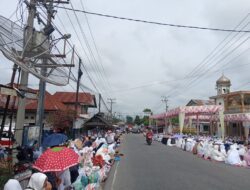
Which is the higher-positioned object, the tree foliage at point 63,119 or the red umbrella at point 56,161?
the tree foliage at point 63,119

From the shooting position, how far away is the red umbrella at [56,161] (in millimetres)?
6203

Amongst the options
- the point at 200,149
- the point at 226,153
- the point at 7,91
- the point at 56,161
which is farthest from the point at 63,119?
the point at 56,161

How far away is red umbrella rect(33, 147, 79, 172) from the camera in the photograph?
6.20m

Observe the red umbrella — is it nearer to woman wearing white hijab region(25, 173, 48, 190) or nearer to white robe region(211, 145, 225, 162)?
woman wearing white hijab region(25, 173, 48, 190)

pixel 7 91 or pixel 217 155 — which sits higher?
pixel 7 91

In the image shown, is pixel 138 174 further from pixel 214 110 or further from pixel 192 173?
pixel 214 110

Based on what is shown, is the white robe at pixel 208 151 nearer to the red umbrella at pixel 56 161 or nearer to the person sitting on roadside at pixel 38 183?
the red umbrella at pixel 56 161

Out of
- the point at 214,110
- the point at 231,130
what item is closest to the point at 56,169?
the point at 214,110

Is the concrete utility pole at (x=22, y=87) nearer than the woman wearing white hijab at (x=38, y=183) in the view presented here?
No

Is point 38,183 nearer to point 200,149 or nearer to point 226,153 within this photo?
point 226,153

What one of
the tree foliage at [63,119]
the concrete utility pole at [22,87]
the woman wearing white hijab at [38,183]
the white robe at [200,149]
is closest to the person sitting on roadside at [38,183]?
the woman wearing white hijab at [38,183]

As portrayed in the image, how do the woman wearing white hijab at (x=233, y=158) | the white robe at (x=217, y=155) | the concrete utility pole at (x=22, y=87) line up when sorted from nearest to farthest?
the concrete utility pole at (x=22, y=87), the woman wearing white hijab at (x=233, y=158), the white robe at (x=217, y=155)

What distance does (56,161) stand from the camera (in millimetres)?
6305

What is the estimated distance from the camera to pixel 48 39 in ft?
41.9
